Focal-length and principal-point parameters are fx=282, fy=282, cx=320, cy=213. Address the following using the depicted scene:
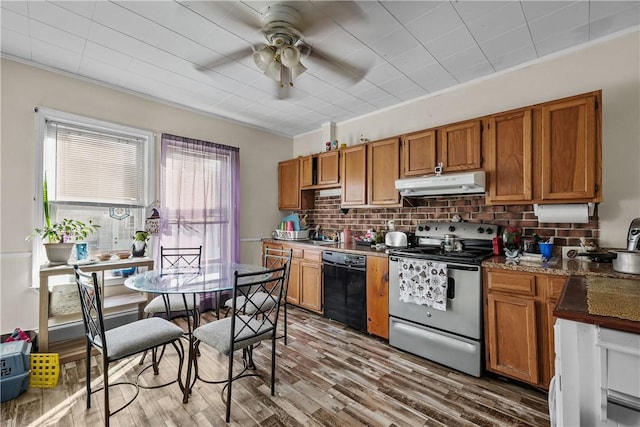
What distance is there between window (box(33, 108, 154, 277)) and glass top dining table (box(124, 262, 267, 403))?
1186 millimetres

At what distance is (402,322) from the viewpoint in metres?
2.66

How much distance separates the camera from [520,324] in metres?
2.07

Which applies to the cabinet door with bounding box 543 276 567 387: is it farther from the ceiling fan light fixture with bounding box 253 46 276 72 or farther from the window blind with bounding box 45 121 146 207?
the window blind with bounding box 45 121 146 207

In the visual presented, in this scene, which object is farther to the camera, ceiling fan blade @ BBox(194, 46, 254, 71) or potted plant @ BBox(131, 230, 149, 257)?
potted plant @ BBox(131, 230, 149, 257)

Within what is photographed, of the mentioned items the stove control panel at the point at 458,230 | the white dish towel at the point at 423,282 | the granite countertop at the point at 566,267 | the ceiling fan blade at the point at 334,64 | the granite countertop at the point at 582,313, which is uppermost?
the ceiling fan blade at the point at 334,64

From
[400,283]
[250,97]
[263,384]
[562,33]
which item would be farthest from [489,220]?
[250,97]

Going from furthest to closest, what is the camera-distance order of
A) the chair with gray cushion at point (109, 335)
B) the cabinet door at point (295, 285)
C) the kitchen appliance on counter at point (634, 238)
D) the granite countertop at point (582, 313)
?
the cabinet door at point (295, 285) → the kitchen appliance on counter at point (634, 238) → the chair with gray cushion at point (109, 335) → the granite countertop at point (582, 313)

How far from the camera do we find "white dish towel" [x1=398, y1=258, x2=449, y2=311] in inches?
93.6

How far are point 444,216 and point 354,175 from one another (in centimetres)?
118

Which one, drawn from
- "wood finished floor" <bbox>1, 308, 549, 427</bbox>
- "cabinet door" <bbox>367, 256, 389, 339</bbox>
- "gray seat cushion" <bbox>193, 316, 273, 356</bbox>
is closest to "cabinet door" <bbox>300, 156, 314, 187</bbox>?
"cabinet door" <bbox>367, 256, 389, 339</bbox>

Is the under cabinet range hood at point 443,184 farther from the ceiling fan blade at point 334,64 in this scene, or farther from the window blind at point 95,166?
the window blind at point 95,166

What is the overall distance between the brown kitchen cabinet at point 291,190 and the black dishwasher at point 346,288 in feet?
3.93

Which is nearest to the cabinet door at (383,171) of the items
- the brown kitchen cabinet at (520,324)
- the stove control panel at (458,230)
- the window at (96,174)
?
the stove control panel at (458,230)

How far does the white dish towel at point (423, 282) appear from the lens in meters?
2.38
